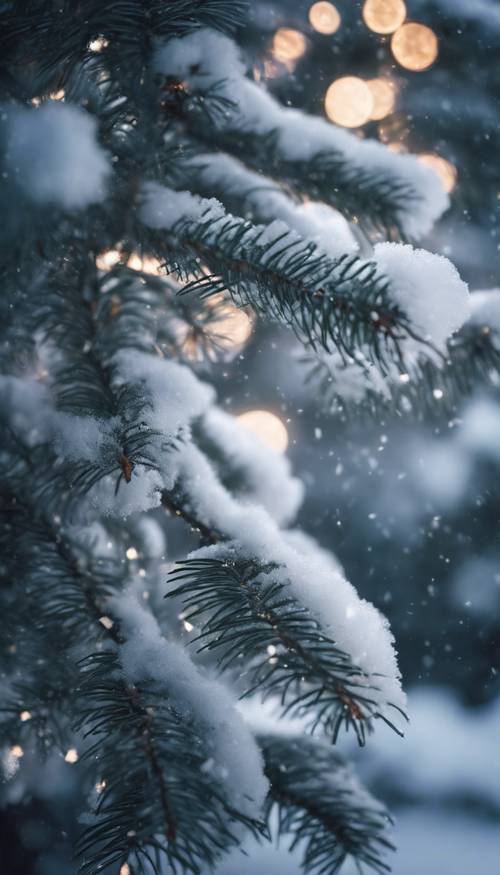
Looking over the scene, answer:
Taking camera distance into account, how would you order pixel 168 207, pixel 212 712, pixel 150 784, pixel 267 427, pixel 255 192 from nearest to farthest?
1. pixel 150 784
2. pixel 212 712
3. pixel 168 207
4. pixel 255 192
5. pixel 267 427

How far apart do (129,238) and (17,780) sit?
811mm

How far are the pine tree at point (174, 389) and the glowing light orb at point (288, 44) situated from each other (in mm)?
1169

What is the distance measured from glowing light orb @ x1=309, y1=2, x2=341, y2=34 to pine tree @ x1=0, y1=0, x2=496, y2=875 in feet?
4.30

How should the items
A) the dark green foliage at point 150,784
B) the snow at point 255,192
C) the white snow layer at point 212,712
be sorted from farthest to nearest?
the snow at point 255,192
the white snow layer at point 212,712
the dark green foliage at point 150,784

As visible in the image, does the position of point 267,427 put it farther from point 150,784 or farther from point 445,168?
point 150,784

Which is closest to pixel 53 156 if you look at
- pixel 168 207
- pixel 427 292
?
pixel 168 207

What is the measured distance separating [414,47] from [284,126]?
137cm

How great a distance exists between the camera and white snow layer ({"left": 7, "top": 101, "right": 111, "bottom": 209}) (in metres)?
0.57

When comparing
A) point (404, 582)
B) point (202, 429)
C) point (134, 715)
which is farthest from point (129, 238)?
point (404, 582)

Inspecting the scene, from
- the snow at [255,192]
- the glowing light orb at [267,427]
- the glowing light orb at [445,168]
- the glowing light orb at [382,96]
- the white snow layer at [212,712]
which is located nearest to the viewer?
the white snow layer at [212,712]

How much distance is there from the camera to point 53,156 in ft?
1.89

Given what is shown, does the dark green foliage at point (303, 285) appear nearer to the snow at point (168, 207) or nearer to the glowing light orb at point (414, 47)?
the snow at point (168, 207)

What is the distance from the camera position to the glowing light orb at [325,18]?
1.92 metres

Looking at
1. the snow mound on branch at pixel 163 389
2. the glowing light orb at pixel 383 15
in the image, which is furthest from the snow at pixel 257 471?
the glowing light orb at pixel 383 15
